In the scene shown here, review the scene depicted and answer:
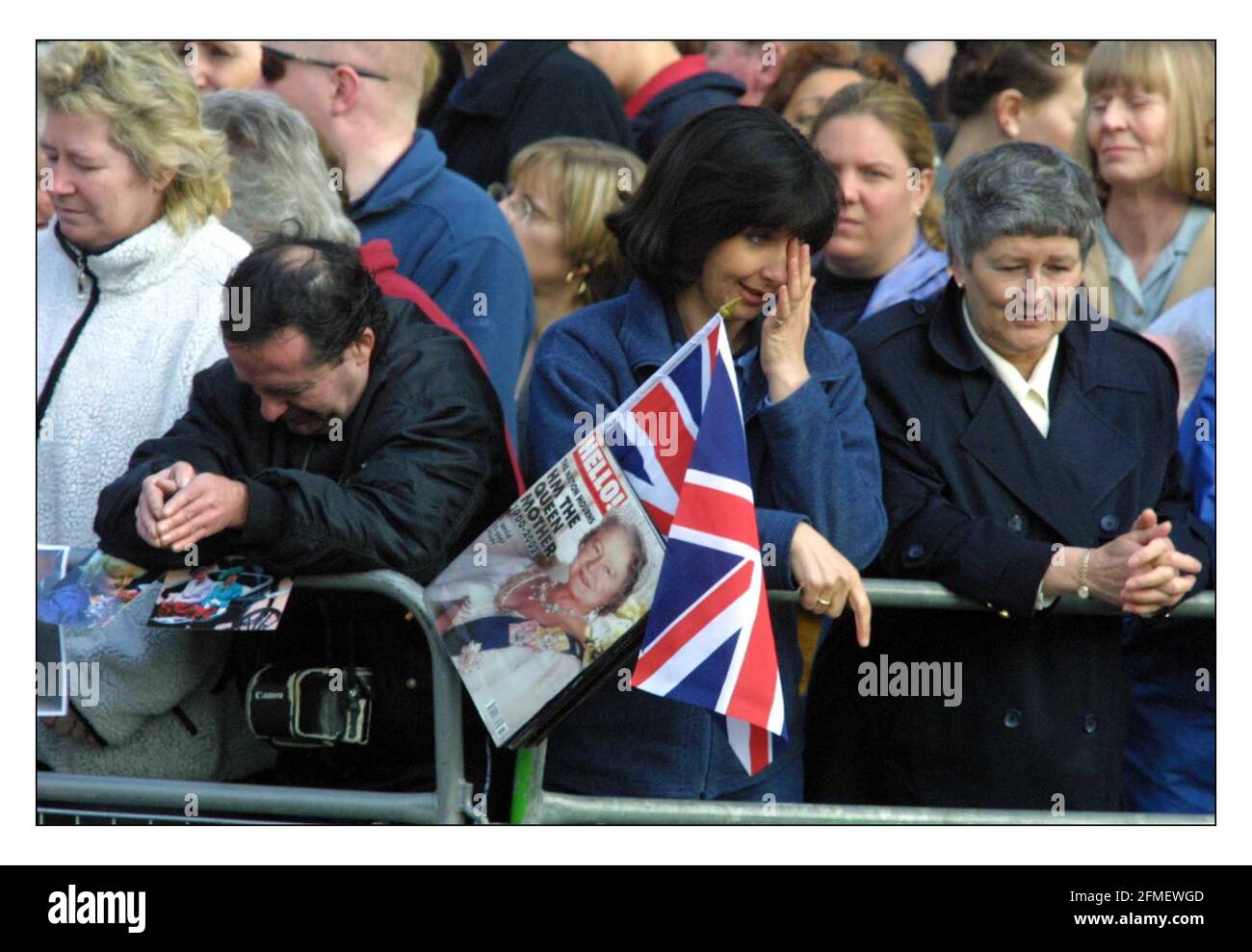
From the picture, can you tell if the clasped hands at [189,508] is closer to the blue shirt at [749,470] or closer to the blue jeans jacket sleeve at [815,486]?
the blue shirt at [749,470]

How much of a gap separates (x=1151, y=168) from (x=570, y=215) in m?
1.55

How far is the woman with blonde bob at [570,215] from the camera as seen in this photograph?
16.9ft

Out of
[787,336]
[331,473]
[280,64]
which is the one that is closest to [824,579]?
[787,336]

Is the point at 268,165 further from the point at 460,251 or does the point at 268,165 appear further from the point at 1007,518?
the point at 1007,518

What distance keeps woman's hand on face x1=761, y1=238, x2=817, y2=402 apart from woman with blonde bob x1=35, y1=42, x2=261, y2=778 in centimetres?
135

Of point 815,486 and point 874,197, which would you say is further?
point 874,197

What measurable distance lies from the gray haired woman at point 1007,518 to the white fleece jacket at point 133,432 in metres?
1.42

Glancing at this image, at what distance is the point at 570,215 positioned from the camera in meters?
5.18

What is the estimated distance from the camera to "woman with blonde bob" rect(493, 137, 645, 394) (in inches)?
203

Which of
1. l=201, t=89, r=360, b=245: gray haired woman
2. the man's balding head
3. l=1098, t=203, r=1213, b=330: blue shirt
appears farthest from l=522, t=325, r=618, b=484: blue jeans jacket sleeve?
l=1098, t=203, r=1213, b=330: blue shirt

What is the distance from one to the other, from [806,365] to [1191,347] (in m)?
1.34

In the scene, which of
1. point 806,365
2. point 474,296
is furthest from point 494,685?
point 474,296

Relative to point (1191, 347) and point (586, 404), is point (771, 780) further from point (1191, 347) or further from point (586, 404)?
point (1191, 347)

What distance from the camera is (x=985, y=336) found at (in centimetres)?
441
